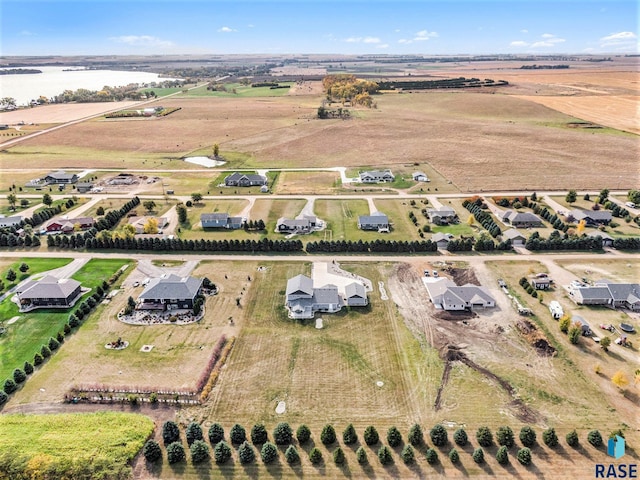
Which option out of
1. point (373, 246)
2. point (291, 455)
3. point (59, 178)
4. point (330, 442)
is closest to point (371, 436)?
point (330, 442)

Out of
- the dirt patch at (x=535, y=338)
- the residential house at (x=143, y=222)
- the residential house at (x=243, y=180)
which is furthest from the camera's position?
the residential house at (x=243, y=180)

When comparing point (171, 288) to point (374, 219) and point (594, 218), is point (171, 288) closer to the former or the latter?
point (374, 219)

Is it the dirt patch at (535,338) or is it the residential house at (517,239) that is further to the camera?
the residential house at (517,239)

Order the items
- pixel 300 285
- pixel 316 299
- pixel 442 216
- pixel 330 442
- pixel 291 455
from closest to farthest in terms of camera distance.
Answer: pixel 291 455 < pixel 330 442 < pixel 316 299 < pixel 300 285 < pixel 442 216

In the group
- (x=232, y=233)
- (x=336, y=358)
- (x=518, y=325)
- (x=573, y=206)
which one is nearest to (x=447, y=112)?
(x=573, y=206)

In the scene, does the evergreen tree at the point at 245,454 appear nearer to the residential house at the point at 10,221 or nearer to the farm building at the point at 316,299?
the farm building at the point at 316,299

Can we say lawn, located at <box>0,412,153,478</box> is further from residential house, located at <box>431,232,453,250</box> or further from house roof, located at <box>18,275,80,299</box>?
residential house, located at <box>431,232,453,250</box>

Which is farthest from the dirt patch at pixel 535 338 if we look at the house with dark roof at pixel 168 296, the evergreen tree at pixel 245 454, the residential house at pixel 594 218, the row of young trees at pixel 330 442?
the house with dark roof at pixel 168 296
